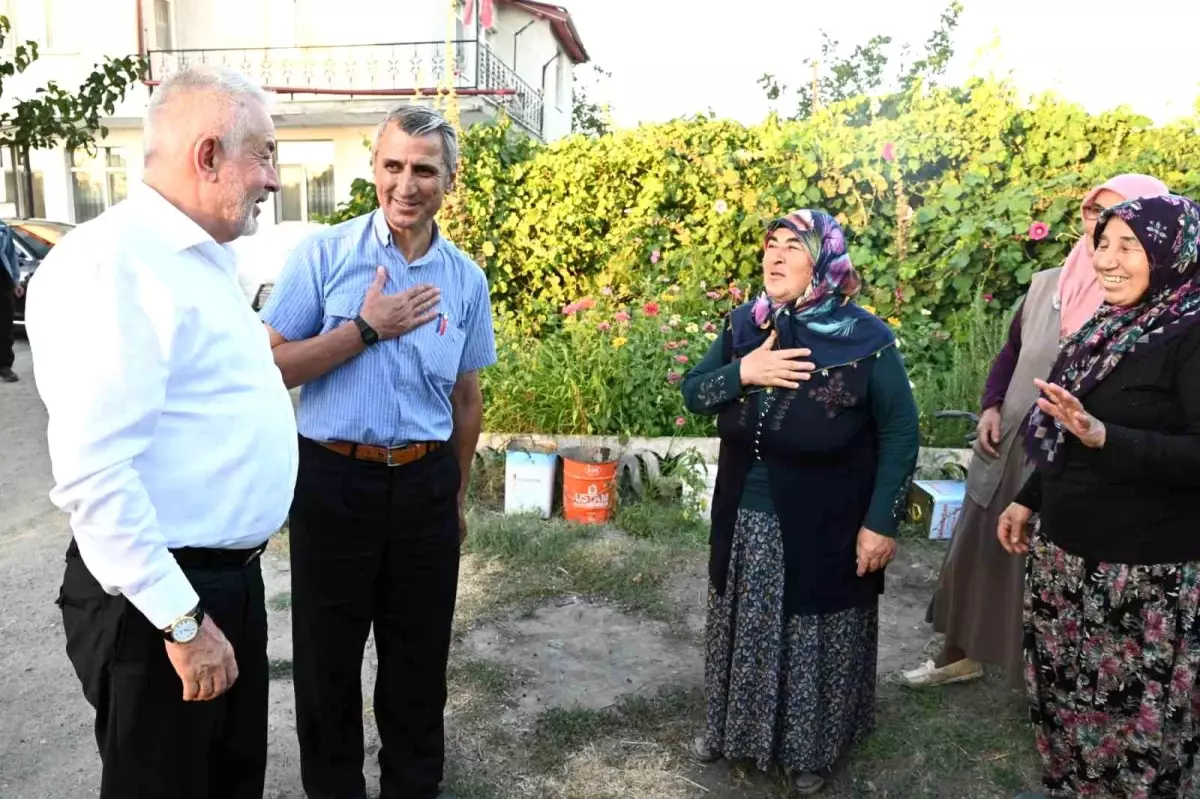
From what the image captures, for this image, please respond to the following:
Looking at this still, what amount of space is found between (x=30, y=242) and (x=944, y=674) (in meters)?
12.8

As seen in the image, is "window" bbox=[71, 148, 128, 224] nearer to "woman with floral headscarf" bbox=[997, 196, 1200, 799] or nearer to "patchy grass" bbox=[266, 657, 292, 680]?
"patchy grass" bbox=[266, 657, 292, 680]

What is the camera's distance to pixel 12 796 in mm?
2691

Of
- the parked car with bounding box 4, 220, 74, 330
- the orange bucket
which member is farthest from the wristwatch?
the parked car with bounding box 4, 220, 74, 330

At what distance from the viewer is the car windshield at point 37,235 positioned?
1134 cm

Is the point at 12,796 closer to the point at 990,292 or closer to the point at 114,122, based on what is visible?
the point at 990,292

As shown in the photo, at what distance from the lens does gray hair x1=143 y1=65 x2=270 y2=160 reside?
1637 mm

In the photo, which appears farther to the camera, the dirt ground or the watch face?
the dirt ground

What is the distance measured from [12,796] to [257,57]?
15.5m

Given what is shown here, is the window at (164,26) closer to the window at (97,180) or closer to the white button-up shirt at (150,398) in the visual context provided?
the window at (97,180)

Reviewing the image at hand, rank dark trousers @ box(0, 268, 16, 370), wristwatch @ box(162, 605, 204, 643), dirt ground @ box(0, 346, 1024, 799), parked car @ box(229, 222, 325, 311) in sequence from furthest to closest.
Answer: parked car @ box(229, 222, 325, 311), dark trousers @ box(0, 268, 16, 370), dirt ground @ box(0, 346, 1024, 799), wristwatch @ box(162, 605, 204, 643)

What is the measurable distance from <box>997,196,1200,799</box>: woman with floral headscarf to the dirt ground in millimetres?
613

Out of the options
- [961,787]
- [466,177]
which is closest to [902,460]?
[961,787]

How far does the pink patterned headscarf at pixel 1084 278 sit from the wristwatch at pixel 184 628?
2.67 m

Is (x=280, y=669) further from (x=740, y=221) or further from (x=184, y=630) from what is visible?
(x=740, y=221)
